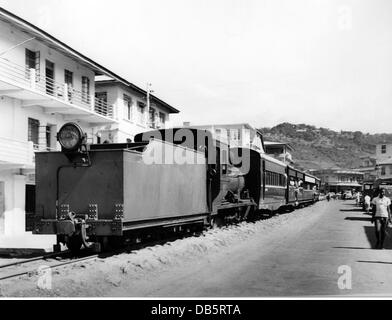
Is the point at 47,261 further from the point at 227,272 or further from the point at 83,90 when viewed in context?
the point at 83,90

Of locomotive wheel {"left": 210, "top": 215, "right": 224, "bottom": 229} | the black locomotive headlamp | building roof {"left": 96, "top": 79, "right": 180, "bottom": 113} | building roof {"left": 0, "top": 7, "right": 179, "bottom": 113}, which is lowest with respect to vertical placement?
locomotive wheel {"left": 210, "top": 215, "right": 224, "bottom": 229}

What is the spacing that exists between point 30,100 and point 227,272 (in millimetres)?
15308

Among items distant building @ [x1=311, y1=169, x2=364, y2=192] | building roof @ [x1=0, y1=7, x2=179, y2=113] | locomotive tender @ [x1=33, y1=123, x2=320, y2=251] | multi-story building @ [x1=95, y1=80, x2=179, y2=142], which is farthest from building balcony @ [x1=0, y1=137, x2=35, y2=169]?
distant building @ [x1=311, y1=169, x2=364, y2=192]

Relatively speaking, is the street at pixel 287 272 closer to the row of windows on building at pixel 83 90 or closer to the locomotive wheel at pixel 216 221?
the locomotive wheel at pixel 216 221

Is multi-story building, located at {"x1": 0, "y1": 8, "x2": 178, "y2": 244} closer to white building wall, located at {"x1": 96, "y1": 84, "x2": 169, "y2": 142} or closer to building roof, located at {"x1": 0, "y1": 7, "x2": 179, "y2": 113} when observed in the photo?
building roof, located at {"x1": 0, "y1": 7, "x2": 179, "y2": 113}

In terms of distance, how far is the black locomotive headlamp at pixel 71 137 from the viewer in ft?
31.4

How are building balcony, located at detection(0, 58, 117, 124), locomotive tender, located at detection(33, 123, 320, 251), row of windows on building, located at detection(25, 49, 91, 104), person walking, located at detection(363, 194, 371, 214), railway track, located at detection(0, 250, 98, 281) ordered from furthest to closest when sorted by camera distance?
person walking, located at detection(363, 194, 371, 214), row of windows on building, located at detection(25, 49, 91, 104), building balcony, located at detection(0, 58, 117, 124), locomotive tender, located at detection(33, 123, 320, 251), railway track, located at detection(0, 250, 98, 281)

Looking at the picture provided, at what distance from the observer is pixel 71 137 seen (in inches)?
380

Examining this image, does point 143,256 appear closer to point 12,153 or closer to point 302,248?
point 302,248

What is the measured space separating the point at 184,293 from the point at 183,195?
16.1ft

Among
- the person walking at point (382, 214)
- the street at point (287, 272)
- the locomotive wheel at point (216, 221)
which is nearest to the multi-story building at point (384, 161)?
the locomotive wheel at point (216, 221)

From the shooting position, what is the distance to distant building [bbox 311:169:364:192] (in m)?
107

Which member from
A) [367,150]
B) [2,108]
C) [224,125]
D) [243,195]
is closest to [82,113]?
[2,108]

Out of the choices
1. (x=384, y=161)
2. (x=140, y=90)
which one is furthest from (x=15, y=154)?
(x=384, y=161)
